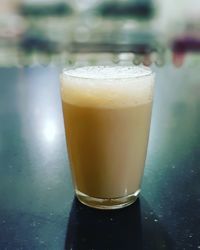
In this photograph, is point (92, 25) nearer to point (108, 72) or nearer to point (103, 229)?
point (108, 72)

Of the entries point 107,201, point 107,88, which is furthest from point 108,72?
point 107,201

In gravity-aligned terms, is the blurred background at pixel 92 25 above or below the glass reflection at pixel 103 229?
below

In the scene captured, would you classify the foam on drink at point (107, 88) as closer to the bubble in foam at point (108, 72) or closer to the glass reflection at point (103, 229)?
the bubble in foam at point (108, 72)

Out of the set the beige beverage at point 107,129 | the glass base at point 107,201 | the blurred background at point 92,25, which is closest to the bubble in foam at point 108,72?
the beige beverage at point 107,129

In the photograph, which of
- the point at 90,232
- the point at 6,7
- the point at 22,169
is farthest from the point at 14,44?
the point at 90,232

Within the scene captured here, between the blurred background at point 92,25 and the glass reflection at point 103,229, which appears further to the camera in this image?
the blurred background at point 92,25

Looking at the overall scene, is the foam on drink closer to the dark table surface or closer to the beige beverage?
the beige beverage

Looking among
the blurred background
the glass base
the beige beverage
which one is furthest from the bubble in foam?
the blurred background
